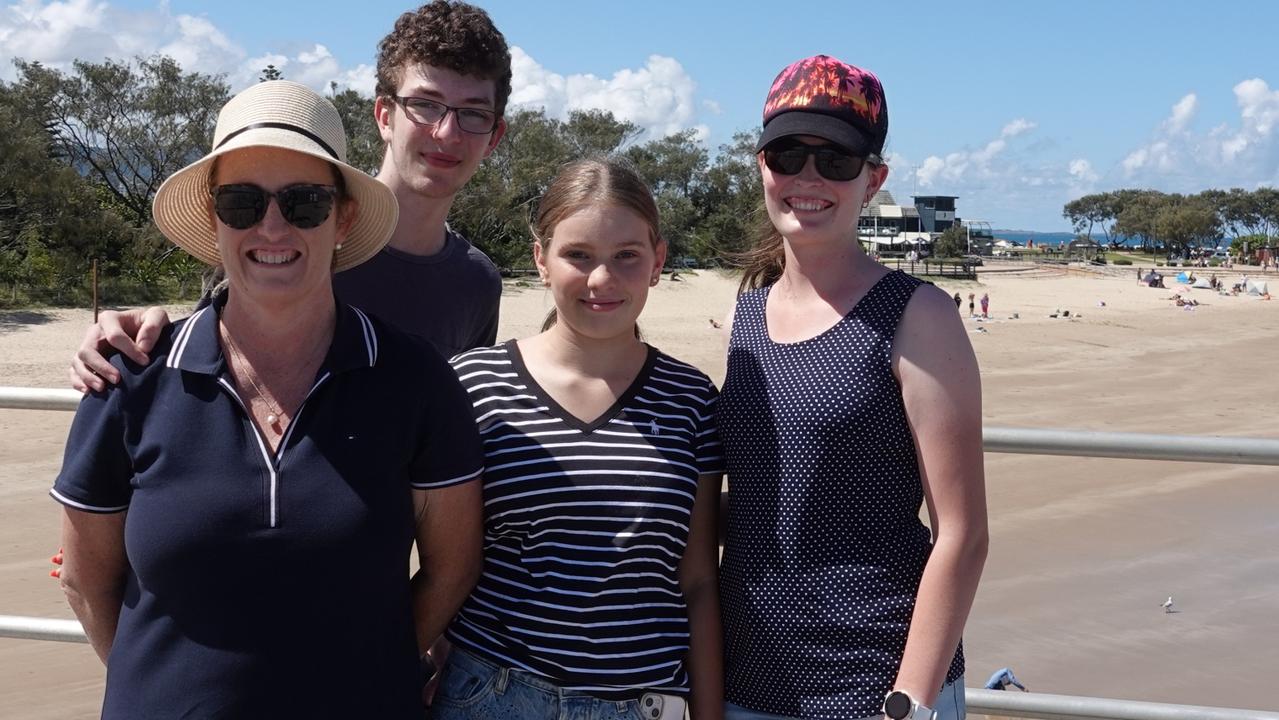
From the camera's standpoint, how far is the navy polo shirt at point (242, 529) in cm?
208

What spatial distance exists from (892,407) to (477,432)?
0.80 meters

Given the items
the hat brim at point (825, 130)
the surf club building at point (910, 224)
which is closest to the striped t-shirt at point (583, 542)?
the hat brim at point (825, 130)

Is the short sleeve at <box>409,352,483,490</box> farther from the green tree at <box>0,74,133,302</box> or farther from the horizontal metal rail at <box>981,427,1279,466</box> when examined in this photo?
the green tree at <box>0,74,133,302</box>

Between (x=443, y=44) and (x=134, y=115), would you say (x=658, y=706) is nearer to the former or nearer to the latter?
(x=443, y=44)

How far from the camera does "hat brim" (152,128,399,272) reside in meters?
2.24

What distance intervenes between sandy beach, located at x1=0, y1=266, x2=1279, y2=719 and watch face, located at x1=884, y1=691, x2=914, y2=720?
6432 millimetres

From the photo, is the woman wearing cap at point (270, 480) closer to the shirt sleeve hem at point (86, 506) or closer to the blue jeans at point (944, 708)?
the shirt sleeve hem at point (86, 506)

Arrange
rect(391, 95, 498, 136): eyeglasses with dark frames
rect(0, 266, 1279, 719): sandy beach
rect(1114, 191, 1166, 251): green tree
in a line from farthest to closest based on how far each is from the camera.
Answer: rect(1114, 191, 1166, 251): green tree
rect(0, 266, 1279, 719): sandy beach
rect(391, 95, 498, 136): eyeglasses with dark frames

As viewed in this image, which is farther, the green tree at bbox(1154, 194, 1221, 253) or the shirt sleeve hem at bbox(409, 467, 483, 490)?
the green tree at bbox(1154, 194, 1221, 253)

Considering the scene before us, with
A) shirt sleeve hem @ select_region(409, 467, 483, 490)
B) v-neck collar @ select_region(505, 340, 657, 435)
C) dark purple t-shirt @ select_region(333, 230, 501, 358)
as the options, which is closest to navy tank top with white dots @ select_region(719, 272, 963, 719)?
v-neck collar @ select_region(505, 340, 657, 435)

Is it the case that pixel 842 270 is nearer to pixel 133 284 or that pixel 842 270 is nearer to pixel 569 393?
pixel 569 393

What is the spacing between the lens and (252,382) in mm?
2203

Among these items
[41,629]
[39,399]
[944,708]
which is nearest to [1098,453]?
[944,708]

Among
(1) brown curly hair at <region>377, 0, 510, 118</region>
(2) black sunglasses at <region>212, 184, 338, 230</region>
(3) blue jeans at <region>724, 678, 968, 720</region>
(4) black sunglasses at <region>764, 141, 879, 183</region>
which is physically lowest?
(3) blue jeans at <region>724, 678, 968, 720</region>
